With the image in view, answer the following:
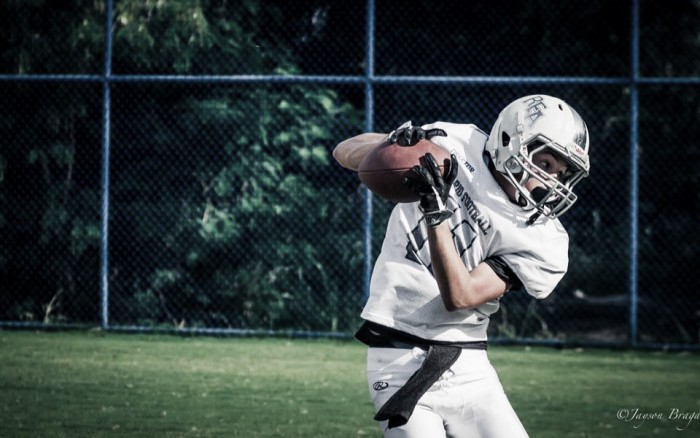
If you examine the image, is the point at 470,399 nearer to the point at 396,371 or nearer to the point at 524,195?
the point at 396,371

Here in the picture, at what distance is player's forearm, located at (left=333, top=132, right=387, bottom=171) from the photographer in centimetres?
339

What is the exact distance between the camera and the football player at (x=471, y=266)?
120 inches

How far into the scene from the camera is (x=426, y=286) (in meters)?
3.07

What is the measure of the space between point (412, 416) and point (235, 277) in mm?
7619

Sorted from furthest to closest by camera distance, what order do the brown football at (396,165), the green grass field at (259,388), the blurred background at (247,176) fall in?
the blurred background at (247,176), the green grass field at (259,388), the brown football at (396,165)

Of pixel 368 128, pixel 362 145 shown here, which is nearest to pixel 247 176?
pixel 368 128

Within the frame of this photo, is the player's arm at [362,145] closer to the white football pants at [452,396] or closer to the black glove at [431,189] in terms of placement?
the black glove at [431,189]

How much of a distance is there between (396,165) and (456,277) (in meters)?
0.35

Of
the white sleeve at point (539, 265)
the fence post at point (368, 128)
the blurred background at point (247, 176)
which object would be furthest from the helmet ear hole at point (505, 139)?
the blurred background at point (247, 176)

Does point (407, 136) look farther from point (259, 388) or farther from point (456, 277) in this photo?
point (259, 388)

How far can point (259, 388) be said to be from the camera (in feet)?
22.4

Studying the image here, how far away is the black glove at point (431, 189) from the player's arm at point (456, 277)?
5cm

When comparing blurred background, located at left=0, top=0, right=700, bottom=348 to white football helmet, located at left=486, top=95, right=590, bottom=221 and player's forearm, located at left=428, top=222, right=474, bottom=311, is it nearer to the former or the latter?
white football helmet, located at left=486, top=95, right=590, bottom=221

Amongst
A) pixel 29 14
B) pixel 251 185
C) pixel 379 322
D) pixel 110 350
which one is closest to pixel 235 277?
pixel 251 185
